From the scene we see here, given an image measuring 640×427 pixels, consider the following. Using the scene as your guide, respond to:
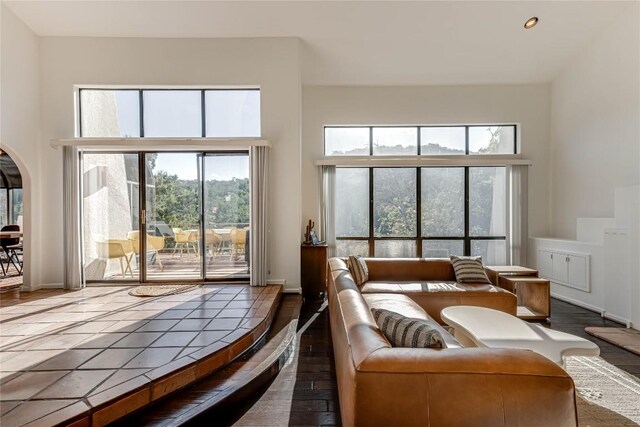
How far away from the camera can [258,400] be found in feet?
7.50

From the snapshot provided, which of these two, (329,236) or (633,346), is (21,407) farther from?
(633,346)

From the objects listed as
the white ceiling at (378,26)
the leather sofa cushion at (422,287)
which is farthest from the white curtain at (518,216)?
the leather sofa cushion at (422,287)

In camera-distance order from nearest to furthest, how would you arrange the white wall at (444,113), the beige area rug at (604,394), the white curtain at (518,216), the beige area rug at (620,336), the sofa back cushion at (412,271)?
1. the beige area rug at (604,394)
2. the beige area rug at (620,336)
3. the sofa back cushion at (412,271)
4. the white curtain at (518,216)
5. the white wall at (444,113)

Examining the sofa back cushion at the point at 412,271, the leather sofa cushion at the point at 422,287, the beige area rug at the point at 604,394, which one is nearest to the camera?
the beige area rug at the point at 604,394

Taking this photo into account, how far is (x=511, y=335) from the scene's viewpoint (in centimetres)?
237

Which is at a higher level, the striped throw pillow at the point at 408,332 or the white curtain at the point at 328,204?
the white curtain at the point at 328,204

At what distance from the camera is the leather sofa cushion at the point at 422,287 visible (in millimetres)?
3785

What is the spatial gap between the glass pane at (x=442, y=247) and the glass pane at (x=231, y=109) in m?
3.85

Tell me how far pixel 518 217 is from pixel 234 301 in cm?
514

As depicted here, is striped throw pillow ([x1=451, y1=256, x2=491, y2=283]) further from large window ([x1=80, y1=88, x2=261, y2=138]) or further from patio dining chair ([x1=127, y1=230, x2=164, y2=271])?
patio dining chair ([x1=127, y1=230, x2=164, y2=271])

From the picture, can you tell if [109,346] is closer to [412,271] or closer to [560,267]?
[412,271]

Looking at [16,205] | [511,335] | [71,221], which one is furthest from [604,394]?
[16,205]

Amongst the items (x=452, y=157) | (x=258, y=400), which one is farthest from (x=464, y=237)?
(x=258, y=400)

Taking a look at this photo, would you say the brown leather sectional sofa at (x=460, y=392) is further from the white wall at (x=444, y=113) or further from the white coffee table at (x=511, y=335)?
the white wall at (x=444, y=113)
